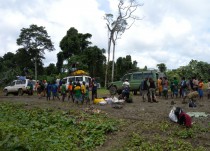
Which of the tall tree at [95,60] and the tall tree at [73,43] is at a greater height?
the tall tree at [73,43]

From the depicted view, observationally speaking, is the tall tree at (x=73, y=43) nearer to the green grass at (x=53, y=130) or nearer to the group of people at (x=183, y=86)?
the group of people at (x=183, y=86)

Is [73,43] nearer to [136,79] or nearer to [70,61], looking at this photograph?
[70,61]

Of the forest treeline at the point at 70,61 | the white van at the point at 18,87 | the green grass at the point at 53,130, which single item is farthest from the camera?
the forest treeline at the point at 70,61

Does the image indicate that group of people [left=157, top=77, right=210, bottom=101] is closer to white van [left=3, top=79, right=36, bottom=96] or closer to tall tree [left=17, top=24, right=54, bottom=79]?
white van [left=3, top=79, right=36, bottom=96]

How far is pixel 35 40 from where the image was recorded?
55062 millimetres

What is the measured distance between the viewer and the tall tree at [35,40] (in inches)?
2156

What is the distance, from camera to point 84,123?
10586 mm

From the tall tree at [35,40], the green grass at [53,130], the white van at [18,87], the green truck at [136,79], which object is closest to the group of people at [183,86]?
the green truck at [136,79]

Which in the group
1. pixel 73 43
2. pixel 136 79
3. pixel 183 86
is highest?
pixel 73 43

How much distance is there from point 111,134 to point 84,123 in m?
1.24

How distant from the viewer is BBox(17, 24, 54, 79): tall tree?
54.8 meters

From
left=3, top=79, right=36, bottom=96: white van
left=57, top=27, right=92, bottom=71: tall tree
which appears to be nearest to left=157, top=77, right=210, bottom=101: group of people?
left=3, top=79, right=36, bottom=96: white van

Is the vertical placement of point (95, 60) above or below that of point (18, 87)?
above

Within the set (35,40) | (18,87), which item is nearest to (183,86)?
(18,87)
